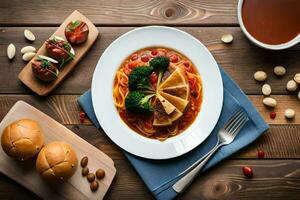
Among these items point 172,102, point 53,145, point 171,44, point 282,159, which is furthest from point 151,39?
point 282,159

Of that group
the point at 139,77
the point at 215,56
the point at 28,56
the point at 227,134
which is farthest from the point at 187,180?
the point at 28,56

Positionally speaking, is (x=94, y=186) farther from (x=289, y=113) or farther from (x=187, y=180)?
(x=289, y=113)

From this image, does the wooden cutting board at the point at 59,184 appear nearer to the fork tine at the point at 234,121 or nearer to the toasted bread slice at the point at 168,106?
the toasted bread slice at the point at 168,106

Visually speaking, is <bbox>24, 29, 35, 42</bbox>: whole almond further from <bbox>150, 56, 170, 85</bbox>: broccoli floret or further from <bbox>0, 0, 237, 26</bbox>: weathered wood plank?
<bbox>150, 56, 170, 85</bbox>: broccoli floret

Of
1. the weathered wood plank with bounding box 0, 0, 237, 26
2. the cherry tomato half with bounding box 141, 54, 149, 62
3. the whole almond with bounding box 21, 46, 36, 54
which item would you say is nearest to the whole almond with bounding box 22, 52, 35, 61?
the whole almond with bounding box 21, 46, 36, 54

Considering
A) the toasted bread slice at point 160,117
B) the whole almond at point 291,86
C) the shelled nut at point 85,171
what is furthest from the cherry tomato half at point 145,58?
the whole almond at point 291,86

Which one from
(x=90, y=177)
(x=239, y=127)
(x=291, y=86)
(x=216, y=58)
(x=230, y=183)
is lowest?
(x=230, y=183)
